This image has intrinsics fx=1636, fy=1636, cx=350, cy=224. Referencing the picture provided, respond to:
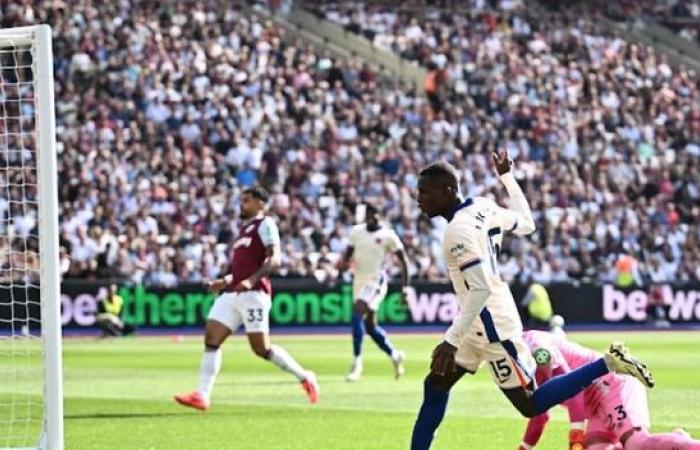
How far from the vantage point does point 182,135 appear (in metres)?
39.7

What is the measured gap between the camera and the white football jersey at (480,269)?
419 inches

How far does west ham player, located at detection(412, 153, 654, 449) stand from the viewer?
10641 mm

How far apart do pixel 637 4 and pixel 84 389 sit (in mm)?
34377

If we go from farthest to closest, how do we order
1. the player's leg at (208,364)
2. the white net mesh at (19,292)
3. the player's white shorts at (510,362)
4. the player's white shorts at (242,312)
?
the player's white shorts at (242,312) < the player's leg at (208,364) < the white net mesh at (19,292) < the player's white shorts at (510,362)

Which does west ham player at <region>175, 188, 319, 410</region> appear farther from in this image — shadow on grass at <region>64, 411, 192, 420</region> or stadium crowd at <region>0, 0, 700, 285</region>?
stadium crowd at <region>0, 0, 700, 285</region>

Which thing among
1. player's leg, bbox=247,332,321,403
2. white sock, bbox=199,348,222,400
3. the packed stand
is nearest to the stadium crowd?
the packed stand

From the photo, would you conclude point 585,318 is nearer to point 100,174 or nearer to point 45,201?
point 100,174

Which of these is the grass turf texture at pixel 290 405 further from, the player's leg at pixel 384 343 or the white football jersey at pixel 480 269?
the white football jersey at pixel 480 269

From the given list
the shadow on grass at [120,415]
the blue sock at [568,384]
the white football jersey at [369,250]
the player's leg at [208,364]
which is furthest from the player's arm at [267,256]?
the blue sock at [568,384]

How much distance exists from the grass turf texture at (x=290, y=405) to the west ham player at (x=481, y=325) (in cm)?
314

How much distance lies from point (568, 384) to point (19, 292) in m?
22.0

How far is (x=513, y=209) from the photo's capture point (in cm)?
1147

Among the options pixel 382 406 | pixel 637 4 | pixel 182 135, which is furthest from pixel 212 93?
pixel 382 406

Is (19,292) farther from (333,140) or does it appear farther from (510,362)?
(510,362)
